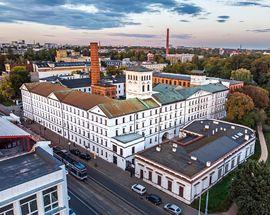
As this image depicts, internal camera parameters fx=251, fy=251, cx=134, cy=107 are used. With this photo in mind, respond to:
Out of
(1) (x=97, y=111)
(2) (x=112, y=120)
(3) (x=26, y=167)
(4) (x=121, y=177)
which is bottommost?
(4) (x=121, y=177)

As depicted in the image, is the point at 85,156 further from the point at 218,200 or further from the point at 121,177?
the point at 218,200

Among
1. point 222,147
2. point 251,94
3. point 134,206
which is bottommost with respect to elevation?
point 134,206

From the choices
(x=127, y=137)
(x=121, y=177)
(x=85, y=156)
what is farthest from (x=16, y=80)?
(x=121, y=177)

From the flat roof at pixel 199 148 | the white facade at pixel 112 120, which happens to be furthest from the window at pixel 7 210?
the white facade at pixel 112 120

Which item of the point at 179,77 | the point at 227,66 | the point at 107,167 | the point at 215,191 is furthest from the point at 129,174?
the point at 227,66

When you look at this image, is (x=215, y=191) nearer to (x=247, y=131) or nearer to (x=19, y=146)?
(x=247, y=131)

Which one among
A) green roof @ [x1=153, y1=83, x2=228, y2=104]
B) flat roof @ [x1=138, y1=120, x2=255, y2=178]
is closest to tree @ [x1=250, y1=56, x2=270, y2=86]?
green roof @ [x1=153, y1=83, x2=228, y2=104]
